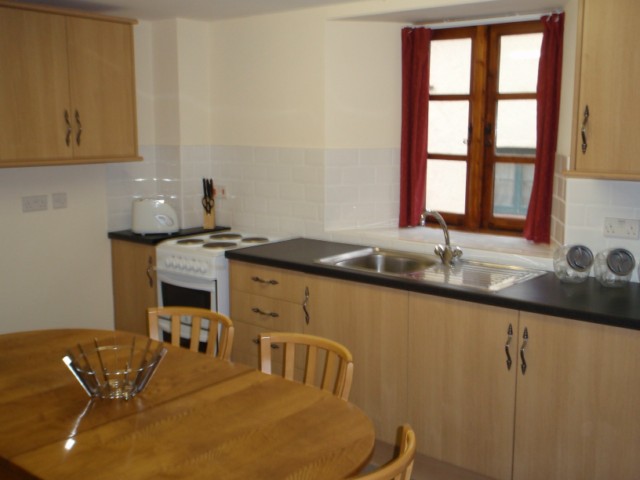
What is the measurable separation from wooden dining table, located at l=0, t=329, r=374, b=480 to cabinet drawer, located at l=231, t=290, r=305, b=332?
48.2 inches

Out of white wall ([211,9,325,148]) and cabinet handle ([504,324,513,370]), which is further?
white wall ([211,9,325,148])

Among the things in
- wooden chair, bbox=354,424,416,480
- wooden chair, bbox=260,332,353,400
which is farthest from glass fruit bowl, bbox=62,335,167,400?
wooden chair, bbox=354,424,416,480

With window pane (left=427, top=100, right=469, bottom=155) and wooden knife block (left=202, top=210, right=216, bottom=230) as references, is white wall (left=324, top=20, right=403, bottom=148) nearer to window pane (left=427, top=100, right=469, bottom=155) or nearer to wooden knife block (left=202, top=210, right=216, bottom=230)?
window pane (left=427, top=100, right=469, bottom=155)

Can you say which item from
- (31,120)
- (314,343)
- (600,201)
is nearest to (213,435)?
(314,343)

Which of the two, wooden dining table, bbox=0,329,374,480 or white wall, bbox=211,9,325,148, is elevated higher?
white wall, bbox=211,9,325,148

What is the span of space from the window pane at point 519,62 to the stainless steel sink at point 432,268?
3.54ft

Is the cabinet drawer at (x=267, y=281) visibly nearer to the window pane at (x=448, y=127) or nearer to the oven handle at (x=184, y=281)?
the oven handle at (x=184, y=281)

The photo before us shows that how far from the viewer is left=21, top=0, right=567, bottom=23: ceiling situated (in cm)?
366

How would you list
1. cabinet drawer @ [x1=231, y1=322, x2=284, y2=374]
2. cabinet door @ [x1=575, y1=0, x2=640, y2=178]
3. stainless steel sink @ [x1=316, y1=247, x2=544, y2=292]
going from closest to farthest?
cabinet door @ [x1=575, y1=0, x2=640, y2=178] < stainless steel sink @ [x1=316, y1=247, x2=544, y2=292] < cabinet drawer @ [x1=231, y1=322, x2=284, y2=374]

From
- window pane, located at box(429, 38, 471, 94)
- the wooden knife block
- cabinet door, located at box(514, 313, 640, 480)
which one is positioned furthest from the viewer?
the wooden knife block

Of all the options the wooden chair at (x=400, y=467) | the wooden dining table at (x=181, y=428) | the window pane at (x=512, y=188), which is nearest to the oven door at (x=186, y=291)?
the wooden dining table at (x=181, y=428)

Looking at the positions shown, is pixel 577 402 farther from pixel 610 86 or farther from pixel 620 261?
pixel 610 86

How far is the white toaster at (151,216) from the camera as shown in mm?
4473

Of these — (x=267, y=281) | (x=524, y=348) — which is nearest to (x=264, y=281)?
(x=267, y=281)
